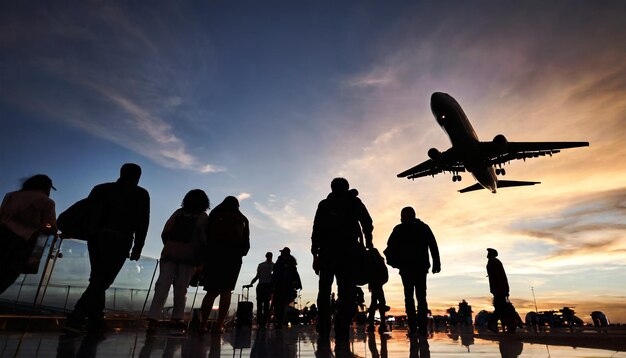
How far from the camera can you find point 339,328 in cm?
361

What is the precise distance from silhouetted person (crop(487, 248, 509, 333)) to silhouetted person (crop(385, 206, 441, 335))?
2.29m

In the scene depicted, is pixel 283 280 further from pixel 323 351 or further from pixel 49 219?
pixel 323 351

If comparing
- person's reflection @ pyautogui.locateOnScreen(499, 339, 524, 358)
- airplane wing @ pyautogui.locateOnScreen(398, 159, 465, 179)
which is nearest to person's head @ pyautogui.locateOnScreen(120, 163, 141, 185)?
person's reflection @ pyautogui.locateOnScreen(499, 339, 524, 358)

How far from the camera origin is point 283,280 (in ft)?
26.2

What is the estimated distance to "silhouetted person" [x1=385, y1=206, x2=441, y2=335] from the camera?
5482mm

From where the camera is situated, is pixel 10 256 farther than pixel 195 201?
No

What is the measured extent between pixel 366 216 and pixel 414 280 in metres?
2.13

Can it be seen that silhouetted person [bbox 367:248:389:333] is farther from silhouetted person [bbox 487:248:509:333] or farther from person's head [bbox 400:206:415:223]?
silhouetted person [bbox 487:248:509:333]

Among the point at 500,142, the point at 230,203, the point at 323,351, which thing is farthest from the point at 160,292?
the point at 500,142

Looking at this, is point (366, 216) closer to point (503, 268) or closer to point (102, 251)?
point (102, 251)

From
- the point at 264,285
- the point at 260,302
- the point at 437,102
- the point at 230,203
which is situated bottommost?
the point at 260,302

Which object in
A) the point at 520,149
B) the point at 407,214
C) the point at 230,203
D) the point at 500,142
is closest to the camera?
the point at 230,203

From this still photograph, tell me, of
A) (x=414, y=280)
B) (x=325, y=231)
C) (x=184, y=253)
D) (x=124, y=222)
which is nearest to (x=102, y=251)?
(x=124, y=222)

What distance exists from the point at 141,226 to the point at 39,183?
131cm
